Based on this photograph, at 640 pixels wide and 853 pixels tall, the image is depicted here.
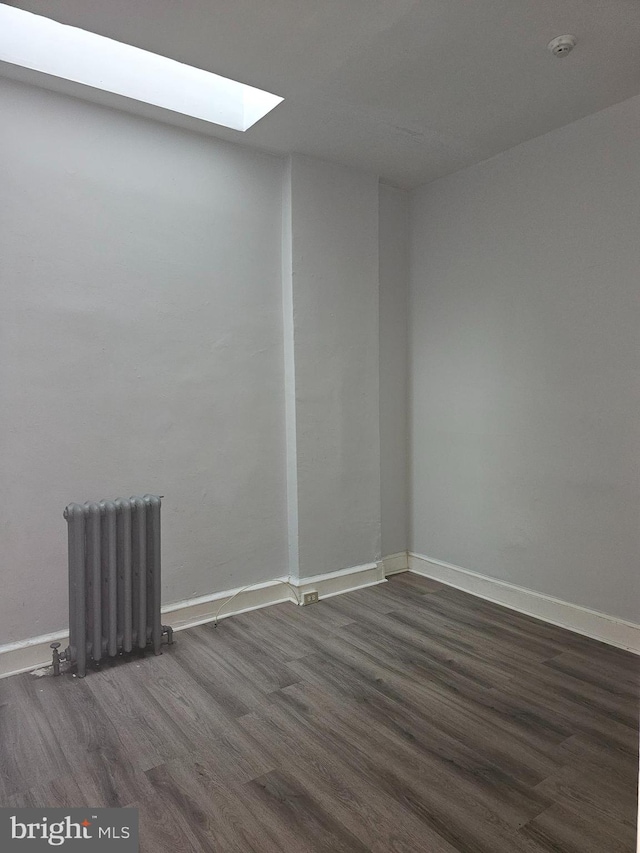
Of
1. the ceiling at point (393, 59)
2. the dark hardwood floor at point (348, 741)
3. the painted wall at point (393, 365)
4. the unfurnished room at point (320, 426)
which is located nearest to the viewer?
the dark hardwood floor at point (348, 741)

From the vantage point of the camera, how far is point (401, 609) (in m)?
3.61

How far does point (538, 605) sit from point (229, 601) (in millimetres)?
1842

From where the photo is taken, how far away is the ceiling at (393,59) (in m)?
2.25

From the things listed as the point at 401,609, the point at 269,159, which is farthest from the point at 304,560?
the point at 269,159

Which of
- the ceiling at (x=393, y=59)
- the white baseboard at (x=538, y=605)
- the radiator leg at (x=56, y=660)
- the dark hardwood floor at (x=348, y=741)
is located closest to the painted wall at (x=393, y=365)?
the white baseboard at (x=538, y=605)

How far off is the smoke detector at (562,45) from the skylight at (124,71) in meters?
1.30

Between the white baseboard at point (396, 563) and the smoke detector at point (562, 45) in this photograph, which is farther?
the white baseboard at point (396, 563)

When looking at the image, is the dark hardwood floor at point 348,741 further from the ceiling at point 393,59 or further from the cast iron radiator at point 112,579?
the ceiling at point 393,59

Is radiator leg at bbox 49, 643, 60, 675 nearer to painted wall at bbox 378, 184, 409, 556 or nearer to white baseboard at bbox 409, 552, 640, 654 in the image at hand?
painted wall at bbox 378, 184, 409, 556

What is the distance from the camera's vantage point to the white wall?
3047mm

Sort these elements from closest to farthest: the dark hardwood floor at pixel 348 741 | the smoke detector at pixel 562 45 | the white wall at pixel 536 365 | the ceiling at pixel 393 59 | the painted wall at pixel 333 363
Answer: the dark hardwood floor at pixel 348 741
the ceiling at pixel 393 59
the smoke detector at pixel 562 45
the white wall at pixel 536 365
the painted wall at pixel 333 363

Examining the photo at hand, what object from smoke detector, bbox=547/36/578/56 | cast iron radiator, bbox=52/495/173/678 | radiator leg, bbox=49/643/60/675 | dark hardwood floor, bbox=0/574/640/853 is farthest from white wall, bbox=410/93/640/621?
radiator leg, bbox=49/643/60/675

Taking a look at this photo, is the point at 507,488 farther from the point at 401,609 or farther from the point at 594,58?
the point at 594,58

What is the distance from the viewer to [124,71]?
293 centimetres
